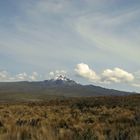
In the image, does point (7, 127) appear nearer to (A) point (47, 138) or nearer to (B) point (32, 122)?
(B) point (32, 122)

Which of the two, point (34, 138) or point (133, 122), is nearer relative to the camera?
point (34, 138)

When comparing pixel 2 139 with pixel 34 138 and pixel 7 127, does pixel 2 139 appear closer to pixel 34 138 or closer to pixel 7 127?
pixel 34 138

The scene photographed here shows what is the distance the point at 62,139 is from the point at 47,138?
58 centimetres

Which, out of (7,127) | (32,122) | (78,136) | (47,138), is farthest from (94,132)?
(32,122)

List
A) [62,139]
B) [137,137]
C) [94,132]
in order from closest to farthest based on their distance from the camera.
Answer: [137,137], [62,139], [94,132]

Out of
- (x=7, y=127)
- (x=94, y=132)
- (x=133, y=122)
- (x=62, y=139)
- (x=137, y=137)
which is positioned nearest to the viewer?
(x=137, y=137)

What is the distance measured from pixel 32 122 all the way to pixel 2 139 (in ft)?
20.5

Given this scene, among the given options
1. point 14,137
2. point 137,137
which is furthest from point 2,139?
point 137,137

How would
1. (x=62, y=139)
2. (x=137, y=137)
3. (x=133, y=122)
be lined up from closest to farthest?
(x=137, y=137) < (x=62, y=139) < (x=133, y=122)

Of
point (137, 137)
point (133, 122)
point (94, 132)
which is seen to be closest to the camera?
point (137, 137)

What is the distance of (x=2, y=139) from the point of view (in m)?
11.0

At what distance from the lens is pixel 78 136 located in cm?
1152

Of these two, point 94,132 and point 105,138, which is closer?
point 105,138

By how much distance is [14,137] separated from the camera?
38.1ft
